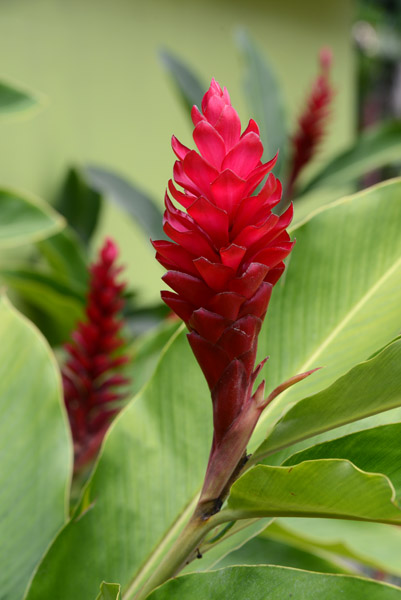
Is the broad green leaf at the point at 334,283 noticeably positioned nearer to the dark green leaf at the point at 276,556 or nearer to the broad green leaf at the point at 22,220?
the dark green leaf at the point at 276,556

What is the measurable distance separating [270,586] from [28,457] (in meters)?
0.32

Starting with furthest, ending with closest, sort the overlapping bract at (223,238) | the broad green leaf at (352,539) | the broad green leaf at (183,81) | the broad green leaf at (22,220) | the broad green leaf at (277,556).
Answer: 1. the broad green leaf at (183,81)
2. the broad green leaf at (22,220)
3. the broad green leaf at (352,539)
4. the broad green leaf at (277,556)
5. the overlapping bract at (223,238)

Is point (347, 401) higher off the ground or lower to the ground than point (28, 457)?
higher

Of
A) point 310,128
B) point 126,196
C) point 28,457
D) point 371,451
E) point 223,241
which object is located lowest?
point 126,196

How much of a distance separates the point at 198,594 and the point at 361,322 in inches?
11.3

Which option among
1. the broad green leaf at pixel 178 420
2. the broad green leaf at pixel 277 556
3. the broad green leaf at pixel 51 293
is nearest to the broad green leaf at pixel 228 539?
the broad green leaf at pixel 178 420

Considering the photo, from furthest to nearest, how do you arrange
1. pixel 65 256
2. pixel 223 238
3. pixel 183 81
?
pixel 183 81, pixel 65 256, pixel 223 238

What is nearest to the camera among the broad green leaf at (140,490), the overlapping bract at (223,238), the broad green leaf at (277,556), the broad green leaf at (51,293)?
the overlapping bract at (223,238)

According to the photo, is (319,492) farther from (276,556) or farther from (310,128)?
(310,128)

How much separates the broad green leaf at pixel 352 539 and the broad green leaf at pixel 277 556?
18mm

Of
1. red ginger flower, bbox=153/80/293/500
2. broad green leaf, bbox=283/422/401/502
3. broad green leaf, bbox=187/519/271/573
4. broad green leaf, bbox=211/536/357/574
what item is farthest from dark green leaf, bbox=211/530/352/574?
red ginger flower, bbox=153/80/293/500

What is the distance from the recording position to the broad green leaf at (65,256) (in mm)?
1712

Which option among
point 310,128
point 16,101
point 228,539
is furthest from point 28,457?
point 310,128

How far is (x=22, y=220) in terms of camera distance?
128cm
